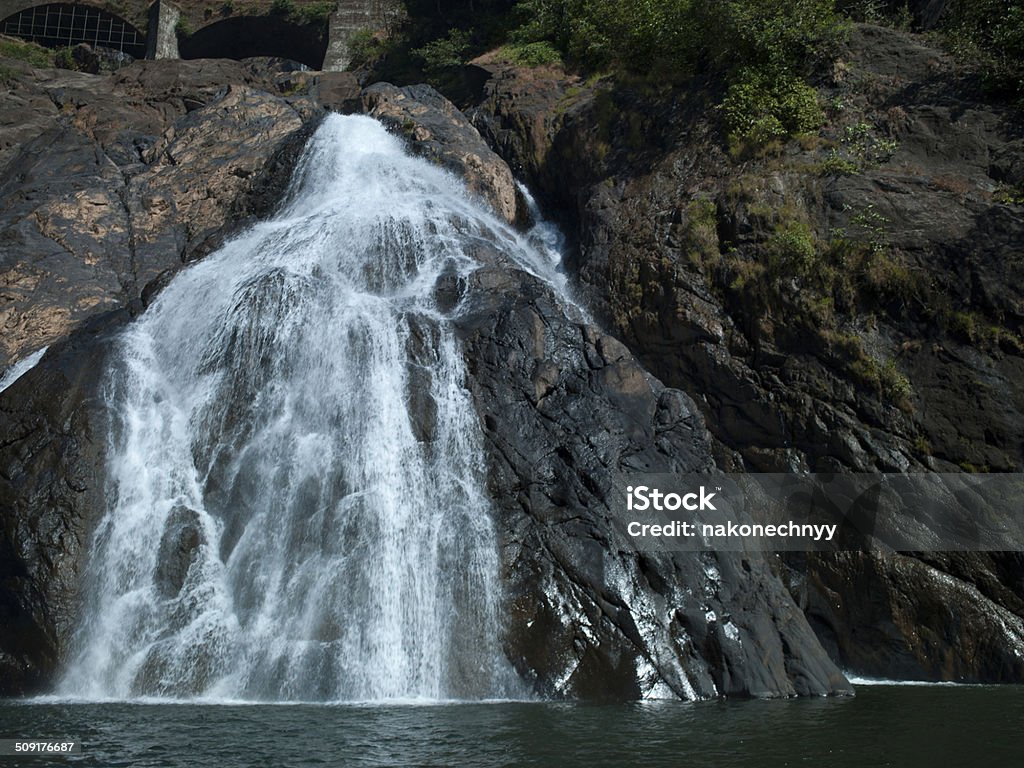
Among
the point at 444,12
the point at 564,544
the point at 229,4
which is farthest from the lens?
the point at 229,4

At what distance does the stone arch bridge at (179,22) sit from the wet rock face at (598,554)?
26497 millimetres

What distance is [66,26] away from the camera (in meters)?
38.3

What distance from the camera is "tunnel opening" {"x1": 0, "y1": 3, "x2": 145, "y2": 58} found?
38000 mm

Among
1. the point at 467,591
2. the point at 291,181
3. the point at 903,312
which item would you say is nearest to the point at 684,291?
the point at 903,312

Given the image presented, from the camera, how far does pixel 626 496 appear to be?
13.9 meters

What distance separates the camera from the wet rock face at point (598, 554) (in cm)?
1240

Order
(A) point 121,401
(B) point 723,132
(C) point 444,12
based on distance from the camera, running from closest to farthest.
A: (A) point 121,401, (B) point 723,132, (C) point 444,12

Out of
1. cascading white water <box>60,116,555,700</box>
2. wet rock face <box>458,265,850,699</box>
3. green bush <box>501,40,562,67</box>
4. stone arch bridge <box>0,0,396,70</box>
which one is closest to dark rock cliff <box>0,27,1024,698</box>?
wet rock face <box>458,265,850,699</box>

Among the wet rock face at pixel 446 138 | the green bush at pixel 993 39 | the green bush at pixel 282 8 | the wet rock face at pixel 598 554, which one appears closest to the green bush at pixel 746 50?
the green bush at pixel 993 39

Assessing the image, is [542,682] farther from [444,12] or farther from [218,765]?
[444,12]

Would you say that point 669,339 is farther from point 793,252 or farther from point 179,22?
point 179,22

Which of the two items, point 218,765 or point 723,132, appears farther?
point 723,132

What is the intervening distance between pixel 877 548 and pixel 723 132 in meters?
10.8

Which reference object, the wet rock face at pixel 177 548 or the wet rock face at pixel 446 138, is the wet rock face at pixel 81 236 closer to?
the wet rock face at pixel 177 548
